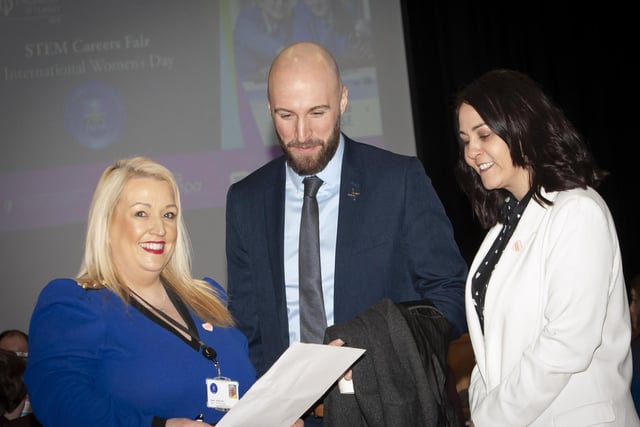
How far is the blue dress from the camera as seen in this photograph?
7.91 ft

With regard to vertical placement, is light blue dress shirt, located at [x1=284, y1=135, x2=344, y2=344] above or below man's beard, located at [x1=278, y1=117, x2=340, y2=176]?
below

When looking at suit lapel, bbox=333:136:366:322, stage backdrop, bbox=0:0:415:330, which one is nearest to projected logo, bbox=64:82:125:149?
stage backdrop, bbox=0:0:415:330

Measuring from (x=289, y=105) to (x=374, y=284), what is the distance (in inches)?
28.4

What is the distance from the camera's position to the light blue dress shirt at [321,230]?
296 centimetres

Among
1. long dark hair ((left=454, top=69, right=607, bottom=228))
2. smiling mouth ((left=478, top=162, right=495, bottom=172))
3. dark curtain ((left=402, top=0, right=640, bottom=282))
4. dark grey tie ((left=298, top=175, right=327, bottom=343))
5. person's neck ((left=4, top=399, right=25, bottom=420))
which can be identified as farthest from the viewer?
dark curtain ((left=402, top=0, right=640, bottom=282))

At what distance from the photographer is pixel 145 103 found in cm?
656

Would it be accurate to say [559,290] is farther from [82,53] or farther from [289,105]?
[82,53]

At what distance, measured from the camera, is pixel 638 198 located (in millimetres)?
7992

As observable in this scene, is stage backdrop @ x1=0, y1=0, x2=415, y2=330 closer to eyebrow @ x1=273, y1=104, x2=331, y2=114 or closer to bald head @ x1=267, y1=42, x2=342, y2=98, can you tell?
bald head @ x1=267, y1=42, x2=342, y2=98

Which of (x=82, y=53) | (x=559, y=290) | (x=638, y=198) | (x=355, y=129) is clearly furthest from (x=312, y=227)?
(x=638, y=198)

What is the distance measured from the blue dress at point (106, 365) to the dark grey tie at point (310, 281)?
346 millimetres

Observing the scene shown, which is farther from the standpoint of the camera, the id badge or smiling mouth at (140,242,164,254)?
smiling mouth at (140,242,164,254)

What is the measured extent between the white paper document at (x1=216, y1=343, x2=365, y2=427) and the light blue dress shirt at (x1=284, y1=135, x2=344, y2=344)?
0.54 m

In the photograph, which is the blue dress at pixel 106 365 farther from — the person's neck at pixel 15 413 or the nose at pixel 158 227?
the person's neck at pixel 15 413
